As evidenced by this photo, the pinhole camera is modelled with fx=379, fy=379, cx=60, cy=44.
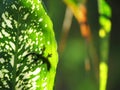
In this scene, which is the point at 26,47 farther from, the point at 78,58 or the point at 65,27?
the point at 78,58

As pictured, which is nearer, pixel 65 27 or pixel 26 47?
pixel 26 47

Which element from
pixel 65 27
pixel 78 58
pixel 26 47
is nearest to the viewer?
pixel 26 47

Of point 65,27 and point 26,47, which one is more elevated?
point 65,27

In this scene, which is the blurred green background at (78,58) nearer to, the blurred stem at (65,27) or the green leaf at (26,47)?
the blurred stem at (65,27)

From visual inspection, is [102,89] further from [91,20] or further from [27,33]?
[91,20]

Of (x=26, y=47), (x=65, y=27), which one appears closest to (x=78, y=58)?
(x=65, y=27)

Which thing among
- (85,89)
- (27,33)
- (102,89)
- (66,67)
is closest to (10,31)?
(27,33)
